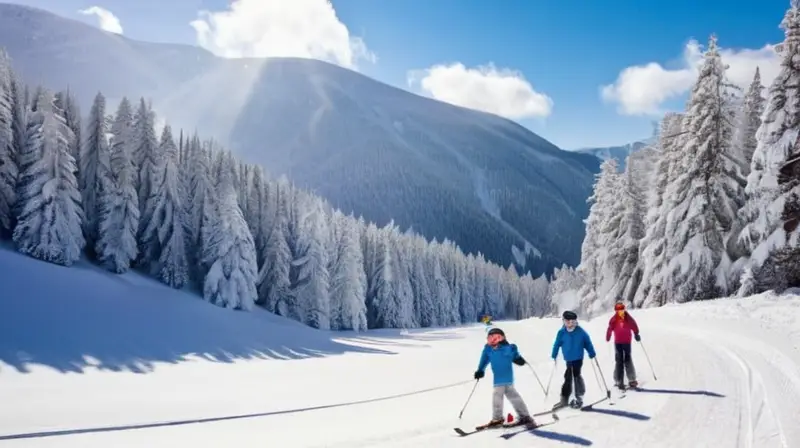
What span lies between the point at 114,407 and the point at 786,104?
2829cm

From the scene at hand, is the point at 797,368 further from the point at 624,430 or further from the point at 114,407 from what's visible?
the point at 114,407

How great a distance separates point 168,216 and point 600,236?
115ft

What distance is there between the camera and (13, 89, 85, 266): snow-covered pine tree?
3247cm

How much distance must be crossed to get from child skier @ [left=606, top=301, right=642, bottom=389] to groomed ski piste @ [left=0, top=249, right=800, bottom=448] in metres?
0.47

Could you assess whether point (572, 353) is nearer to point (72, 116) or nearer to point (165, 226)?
point (165, 226)

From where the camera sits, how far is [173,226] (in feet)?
137

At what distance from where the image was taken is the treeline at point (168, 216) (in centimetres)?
3334

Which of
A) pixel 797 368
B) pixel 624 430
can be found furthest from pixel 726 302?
pixel 624 430

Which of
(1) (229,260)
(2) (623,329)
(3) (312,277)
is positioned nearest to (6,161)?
(1) (229,260)

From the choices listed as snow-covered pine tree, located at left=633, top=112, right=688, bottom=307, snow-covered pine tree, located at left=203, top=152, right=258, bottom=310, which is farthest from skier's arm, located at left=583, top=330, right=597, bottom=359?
snow-covered pine tree, located at left=203, top=152, right=258, bottom=310

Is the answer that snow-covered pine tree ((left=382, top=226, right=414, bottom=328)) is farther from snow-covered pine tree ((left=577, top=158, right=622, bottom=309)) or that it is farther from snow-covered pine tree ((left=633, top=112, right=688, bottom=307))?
snow-covered pine tree ((left=633, top=112, right=688, bottom=307))

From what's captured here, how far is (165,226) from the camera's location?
41.3 metres

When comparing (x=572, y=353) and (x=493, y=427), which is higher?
(x=572, y=353)

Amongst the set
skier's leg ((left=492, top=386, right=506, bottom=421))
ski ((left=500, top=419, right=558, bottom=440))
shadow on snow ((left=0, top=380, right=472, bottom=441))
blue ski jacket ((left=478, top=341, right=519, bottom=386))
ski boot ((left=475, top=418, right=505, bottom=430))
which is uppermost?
blue ski jacket ((left=478, top=341, right=519, bottom=386))
